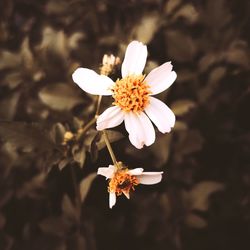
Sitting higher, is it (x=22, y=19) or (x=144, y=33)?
(x=22, y=19)

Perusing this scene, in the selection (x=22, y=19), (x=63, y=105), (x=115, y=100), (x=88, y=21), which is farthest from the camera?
(x=22, y=19)

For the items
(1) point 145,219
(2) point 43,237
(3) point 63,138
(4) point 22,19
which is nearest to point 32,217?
(2) point 43,237

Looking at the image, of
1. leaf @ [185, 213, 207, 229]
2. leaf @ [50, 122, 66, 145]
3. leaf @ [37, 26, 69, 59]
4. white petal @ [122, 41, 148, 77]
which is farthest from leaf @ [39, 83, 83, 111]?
leaf @ [185, 213, 207, 229]

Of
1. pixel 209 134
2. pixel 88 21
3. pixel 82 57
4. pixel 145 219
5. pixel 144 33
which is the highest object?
pixel 88 21

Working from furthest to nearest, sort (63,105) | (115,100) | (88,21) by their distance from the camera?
(88,21) → (63,105) → (115,100)

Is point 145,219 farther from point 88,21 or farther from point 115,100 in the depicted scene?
point 88,21

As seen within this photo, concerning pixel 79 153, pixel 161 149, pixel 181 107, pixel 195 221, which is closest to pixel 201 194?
pixel 195 221

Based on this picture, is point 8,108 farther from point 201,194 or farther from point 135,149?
point 201,194
